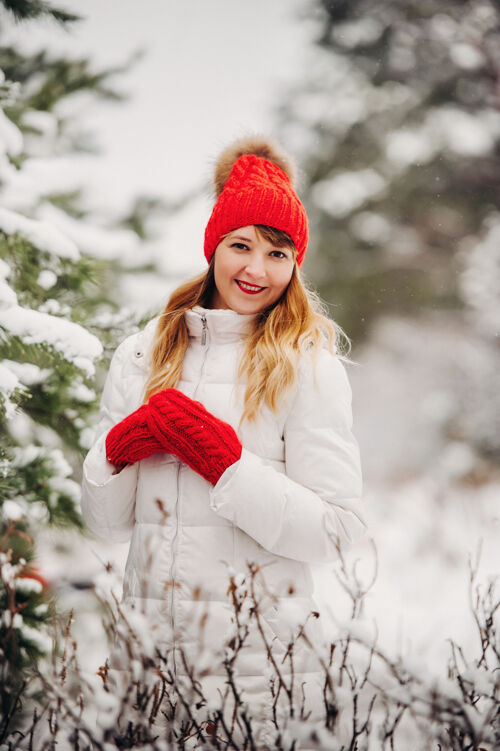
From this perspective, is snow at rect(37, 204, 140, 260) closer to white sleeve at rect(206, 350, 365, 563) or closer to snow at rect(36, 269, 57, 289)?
snow at rect(36, 269, 57, 289)

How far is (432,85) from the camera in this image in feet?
17.5

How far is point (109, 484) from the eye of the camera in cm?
156

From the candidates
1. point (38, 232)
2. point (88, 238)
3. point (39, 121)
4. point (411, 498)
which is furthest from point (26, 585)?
point (411, 498)

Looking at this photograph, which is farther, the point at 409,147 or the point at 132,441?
the point at 409,147

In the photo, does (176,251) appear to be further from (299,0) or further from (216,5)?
(299,0)

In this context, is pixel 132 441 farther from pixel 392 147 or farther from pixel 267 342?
pixel 392 147

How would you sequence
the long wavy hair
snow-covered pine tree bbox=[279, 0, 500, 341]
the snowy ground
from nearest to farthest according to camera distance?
the long wavy hair
the snowy ground
snow-covered pine tree bbox=[279, 0, 500, 341]

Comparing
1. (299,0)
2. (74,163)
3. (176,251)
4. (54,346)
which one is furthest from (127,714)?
(299,0)

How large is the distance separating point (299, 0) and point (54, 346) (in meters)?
5.00

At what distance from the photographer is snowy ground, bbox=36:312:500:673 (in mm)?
4258

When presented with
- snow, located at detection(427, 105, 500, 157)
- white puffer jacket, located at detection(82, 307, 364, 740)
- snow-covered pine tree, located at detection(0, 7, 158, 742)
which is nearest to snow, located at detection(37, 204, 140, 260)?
snow-covered pine tree, located at detection(0, 7, 158, 742)

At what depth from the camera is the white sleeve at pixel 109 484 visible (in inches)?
61.9

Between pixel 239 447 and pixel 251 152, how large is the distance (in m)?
0.96

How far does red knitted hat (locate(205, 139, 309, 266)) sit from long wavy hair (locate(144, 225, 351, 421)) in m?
0.04
